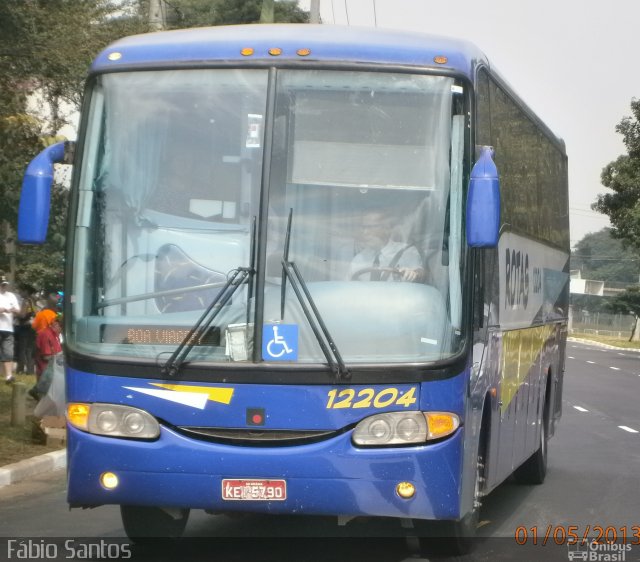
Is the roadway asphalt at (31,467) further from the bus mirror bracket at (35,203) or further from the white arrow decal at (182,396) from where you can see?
the white arrow decal at (182,396)

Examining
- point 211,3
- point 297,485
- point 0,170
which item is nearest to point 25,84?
point 0,170

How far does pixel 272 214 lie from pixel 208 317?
26.7 inches

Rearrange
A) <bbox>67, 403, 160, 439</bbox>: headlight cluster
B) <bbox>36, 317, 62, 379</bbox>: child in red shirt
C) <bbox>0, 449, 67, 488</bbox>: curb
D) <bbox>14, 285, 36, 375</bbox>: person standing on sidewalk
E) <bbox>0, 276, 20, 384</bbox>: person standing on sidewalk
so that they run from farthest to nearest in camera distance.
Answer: <bbox>14, 285, 36, 375</bbox>: person standing on sidewalk → <bbox>0, 276, 20, 384</bbox>: person standing on sidewalk → <bbox>36, 317, 62, 379</bbox>: child in red shirt → <bbox>0, 449, 67, 488</bbox>: curb → <bbox>67, 403, 160, 439</bbox>: headlight cluster

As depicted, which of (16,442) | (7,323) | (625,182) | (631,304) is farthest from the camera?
(631,304)

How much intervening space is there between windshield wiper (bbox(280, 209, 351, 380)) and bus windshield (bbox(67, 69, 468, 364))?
18 mm

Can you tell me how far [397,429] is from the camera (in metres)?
6.96

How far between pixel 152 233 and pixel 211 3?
48986 millimetres

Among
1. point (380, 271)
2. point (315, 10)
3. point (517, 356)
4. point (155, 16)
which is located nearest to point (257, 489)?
point (380, 271)

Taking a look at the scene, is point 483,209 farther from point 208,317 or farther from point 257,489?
point 257,489

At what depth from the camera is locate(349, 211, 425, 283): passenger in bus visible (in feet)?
23.7

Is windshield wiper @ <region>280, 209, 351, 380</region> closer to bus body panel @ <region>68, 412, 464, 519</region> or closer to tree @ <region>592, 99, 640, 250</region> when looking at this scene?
bus body panel @ <region>68, 412, 464, 519</region>

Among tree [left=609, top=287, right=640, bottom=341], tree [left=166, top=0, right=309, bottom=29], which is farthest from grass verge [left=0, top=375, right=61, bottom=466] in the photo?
tree [left=609, top=287, right=640, bottom=341]

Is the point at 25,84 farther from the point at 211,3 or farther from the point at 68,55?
the point at 211,3

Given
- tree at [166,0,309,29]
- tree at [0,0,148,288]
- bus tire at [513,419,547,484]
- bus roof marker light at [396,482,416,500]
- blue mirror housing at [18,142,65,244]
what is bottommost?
bus tire at [513,419,547,484]
